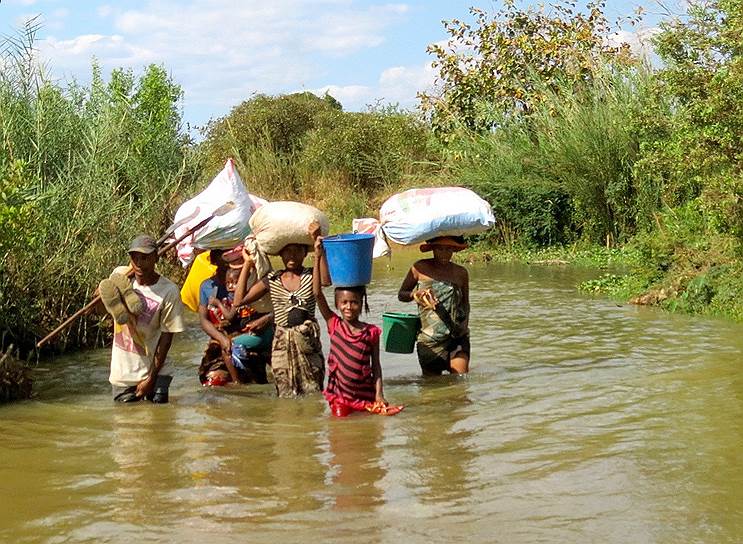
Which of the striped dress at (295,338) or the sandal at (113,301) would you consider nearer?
the sandal at (113,301)

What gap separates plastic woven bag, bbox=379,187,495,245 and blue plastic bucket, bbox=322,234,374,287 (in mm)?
909

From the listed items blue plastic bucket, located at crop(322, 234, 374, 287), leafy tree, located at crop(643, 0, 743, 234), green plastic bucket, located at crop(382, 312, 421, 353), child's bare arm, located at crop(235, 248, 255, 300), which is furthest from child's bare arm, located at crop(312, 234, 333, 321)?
leafy tree, located at crop(643, 0, 743, 234)

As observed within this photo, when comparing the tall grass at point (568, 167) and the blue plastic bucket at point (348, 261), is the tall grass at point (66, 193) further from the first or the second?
the tall grass at point (568, 167)

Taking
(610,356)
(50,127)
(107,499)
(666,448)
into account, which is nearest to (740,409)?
(666,448)

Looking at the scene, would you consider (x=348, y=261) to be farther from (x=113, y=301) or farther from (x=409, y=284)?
(x=113, y=301)

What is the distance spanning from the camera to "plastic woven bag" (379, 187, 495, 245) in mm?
7168

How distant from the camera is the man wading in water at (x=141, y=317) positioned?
249 inches

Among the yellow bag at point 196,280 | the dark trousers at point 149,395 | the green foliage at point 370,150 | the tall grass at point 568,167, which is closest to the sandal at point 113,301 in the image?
the dark trousers at point 149,395

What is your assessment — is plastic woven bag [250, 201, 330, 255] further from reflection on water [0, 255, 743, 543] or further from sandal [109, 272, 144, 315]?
reflection on water [0, 255, 743, 543]

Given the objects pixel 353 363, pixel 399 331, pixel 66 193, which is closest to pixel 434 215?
pixel 399 331

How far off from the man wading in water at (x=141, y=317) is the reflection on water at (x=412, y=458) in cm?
26

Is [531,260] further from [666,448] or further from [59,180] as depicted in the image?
[666,448]

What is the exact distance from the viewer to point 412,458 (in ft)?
17.9

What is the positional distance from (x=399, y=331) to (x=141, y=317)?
1.84 m
